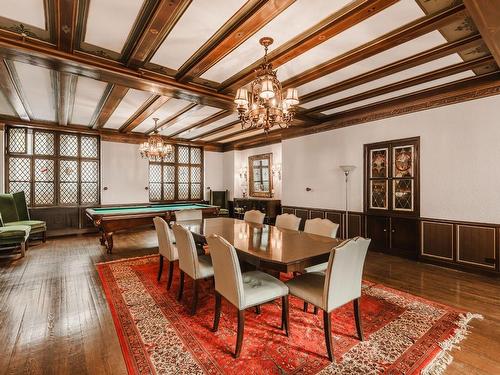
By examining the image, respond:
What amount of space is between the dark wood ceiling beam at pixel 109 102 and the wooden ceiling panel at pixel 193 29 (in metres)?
1.21

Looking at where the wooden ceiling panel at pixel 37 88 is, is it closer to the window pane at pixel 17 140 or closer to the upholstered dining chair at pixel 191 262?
the window pane at pixel 17 140

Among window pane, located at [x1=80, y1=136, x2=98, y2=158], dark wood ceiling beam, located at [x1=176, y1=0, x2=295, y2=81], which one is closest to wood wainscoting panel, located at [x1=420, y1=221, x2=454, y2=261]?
dark wood ceiling beam, located at [x1=176, y1=0, x2=295, y2=81]

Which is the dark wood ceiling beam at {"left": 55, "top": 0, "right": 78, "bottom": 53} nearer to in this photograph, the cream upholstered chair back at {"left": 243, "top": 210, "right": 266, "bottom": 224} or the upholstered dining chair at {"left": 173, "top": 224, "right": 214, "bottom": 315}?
the upholstered dining chair at {"left": 173, "top": 224, "right": 214, "bottom": 315}

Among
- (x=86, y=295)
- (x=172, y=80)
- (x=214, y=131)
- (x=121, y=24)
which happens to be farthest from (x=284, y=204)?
(x=121, y=24)

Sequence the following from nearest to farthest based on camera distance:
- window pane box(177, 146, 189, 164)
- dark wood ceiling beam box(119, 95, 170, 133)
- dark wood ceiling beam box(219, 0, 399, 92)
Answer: dark wood ceiling beam box(219, 0, 399, 92), dark wood ceiling beam box(119, 95, 170, 133), window pane box(177, 146, 189, 164)

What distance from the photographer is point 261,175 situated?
8.60 metres

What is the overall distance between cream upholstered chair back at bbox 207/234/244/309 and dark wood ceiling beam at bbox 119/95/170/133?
3.35m

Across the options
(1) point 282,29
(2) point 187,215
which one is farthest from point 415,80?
(2) point 187,215

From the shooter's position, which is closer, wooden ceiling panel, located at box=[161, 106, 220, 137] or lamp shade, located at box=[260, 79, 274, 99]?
lamp shade, located at box=[260, 79, 274, 99]

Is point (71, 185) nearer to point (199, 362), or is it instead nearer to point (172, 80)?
point (172, 80)

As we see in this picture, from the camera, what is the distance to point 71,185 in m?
7.18

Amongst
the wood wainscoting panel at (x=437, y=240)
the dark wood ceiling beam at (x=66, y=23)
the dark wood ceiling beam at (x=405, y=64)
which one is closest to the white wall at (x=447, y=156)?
the wood wainscoting panel at (x=437, y=240)

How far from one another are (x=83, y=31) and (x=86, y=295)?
119 inches

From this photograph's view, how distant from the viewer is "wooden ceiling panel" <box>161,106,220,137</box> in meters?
5.44
